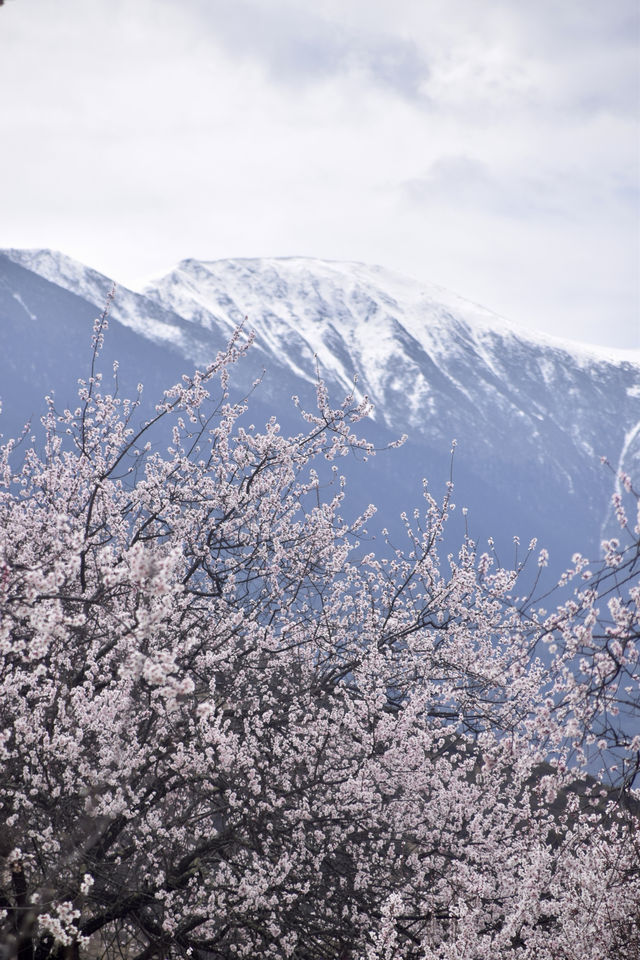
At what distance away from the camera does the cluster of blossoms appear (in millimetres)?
6867

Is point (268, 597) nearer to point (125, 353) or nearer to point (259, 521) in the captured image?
point (259, 521)

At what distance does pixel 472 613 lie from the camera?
12469mm

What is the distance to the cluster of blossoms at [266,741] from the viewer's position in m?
6.87

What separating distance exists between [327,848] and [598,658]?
5038 millimetres

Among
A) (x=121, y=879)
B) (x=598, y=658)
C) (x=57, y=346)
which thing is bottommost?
(x=121, y=879)

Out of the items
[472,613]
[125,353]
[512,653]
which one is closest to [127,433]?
[472,613]

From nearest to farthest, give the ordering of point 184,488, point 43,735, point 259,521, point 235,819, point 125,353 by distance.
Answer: point 43,735 < point 235,819 < point 184,488 < point 259,521 < point 125,353

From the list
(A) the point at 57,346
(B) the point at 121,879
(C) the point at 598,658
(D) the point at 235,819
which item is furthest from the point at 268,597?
(A) the point at 57,346

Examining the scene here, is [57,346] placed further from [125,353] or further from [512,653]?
[512,653]

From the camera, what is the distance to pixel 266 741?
10375 millimetres

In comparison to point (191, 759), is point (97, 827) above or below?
below

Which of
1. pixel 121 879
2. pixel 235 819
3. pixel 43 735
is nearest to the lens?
pixel 43 735

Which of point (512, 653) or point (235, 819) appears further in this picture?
point (512, 653)

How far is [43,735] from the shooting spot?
7707 millimetres
